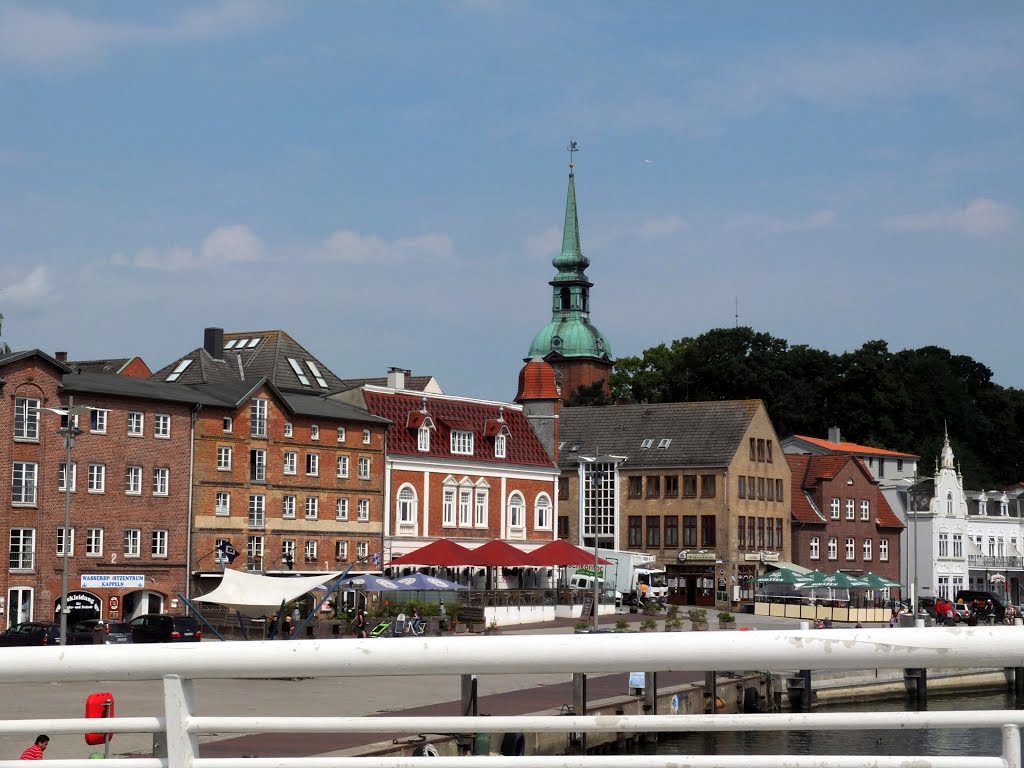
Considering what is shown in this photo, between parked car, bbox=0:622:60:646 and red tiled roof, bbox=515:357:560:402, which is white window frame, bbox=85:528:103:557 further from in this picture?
red tiled roof, bbox=515:357:560:402

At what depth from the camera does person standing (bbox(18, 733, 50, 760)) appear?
4.21 m

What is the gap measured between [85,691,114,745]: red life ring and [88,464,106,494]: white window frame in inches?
2421

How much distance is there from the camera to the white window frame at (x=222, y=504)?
68.8 meters

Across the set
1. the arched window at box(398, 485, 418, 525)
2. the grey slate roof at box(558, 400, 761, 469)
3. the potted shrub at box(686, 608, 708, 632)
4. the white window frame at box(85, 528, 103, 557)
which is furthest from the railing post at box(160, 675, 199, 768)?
the grey slate roof at box(558, 400, 761, 469)

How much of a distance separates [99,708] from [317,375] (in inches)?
3538

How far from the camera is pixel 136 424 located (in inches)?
2584

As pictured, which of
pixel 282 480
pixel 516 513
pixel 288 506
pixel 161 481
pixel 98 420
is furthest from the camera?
pixel 516 513

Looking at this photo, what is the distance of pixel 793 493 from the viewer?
102250 millimetres

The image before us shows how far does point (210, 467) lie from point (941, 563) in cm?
6477

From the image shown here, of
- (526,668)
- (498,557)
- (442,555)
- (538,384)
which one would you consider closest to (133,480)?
(442,555)

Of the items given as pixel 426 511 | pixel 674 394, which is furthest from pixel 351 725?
pixel 674 394

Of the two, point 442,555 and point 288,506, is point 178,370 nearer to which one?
point 288,506

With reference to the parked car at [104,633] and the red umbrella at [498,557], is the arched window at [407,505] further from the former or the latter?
the parked car at [104,633]

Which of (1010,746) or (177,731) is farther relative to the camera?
(177,731)
